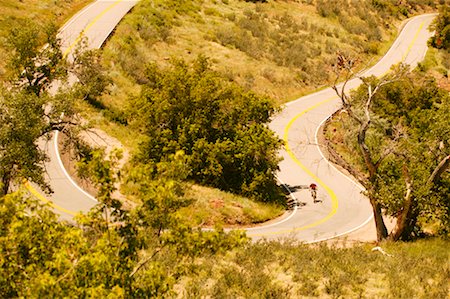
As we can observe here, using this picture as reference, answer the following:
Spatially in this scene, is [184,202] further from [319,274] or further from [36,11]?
[36,11]

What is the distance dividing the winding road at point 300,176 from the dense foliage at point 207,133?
2108mm

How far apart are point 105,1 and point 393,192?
171ft

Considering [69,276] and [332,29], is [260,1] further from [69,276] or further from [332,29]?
[69,276]

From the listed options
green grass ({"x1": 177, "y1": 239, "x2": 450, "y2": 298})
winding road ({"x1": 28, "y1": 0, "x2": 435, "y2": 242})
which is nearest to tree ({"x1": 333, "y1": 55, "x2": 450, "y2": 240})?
winding road ({"x1": 28, "y1": 0, "x2": 435, "y2": 242})

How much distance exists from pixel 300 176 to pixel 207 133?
8.96 meters

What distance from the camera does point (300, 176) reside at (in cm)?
3666

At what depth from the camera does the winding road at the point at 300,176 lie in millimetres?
26906

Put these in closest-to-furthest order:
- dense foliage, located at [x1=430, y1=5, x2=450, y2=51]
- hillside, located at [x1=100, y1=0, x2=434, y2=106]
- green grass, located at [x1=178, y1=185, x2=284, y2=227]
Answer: green grass, located at [x1=178, y1=185, x2=284, y2=227], hillside, located at [x1=100, y1=0, x2=434, y2=106], dense foliage, located at [x1=430, y1=5, x2=450, y2=51]

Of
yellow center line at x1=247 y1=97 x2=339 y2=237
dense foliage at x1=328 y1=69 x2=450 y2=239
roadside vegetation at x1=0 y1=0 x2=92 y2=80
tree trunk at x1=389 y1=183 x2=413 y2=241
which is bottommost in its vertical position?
yellow center line at x1=247 y1=97 x2=339 y2=237

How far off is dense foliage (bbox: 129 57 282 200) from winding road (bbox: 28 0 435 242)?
2.11 metres

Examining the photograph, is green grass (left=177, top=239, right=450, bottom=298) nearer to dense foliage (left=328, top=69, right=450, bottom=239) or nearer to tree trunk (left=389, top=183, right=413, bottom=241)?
tree trunk (left=389, top=183, right=413, bottom=241)

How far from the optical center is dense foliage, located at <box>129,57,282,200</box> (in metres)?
30.3

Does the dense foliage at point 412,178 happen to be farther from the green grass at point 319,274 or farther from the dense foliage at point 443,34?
the dense foliage at point 443,34

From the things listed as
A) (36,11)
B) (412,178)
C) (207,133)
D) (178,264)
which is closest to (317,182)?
(207,133)
